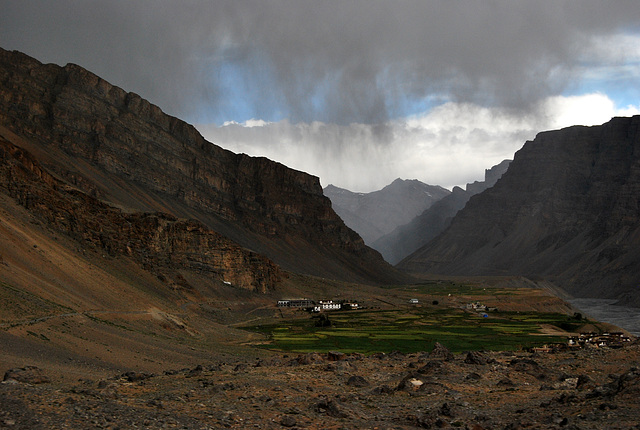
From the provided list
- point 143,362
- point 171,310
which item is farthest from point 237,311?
point 143,362

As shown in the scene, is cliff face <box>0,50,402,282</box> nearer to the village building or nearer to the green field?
the village building

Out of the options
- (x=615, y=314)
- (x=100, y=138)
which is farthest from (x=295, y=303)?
(x=615, y=314)

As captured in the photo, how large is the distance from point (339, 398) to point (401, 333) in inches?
2114

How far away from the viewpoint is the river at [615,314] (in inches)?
4823

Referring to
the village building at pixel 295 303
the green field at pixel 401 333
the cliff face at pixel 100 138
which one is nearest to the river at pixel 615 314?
the green field at pixel 401 333

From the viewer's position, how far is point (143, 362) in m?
39.6

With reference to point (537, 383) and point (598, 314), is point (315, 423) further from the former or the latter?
point (598, 314)

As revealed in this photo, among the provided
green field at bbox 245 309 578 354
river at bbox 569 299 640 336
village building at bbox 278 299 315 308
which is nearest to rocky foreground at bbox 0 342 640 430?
green field at bbox 245 309 578 354

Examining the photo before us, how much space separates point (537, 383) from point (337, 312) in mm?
89673

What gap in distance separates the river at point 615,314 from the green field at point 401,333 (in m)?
34.9

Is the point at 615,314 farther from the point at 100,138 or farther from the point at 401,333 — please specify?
the point at 100,138

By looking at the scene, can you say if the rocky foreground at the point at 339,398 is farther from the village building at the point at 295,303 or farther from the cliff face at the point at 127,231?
the village building at the point at 295,303

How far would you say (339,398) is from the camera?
25109 mm

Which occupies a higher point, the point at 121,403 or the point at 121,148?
the point at 121,148
